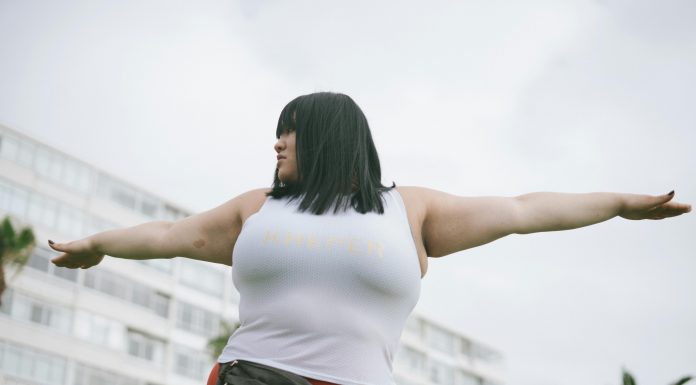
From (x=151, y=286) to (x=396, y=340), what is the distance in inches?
1916

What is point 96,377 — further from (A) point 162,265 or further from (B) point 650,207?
(B) point 650,207

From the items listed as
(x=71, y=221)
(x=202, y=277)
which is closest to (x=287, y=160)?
(x=71, y=221)

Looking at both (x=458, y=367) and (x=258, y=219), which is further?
(x=458, y=367)

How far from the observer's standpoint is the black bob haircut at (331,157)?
342 centimetres

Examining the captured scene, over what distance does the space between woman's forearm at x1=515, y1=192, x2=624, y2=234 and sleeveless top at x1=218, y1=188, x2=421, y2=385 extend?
47cm

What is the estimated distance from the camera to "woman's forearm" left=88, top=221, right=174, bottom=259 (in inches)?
149

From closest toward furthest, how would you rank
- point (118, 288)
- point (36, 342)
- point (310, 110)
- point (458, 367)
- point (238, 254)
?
point (238, 254) → point (310, 110) → point (36, 342) → point (118, 288) → point (458, 367)

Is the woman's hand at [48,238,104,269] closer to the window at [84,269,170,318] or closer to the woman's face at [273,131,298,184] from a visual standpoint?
the woman's face at [273,131,298,184]

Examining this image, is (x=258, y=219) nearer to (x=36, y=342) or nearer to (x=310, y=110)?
(x=310, y=110)

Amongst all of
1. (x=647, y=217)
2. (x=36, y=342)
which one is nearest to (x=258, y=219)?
(x=647, y=217)

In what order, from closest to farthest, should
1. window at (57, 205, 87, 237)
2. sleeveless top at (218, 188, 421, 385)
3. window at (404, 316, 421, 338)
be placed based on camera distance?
sleeveless top at (218, 188, 421, 385) < window at (57, 205, 87, 237) < window at (404, 316, 421, 338)

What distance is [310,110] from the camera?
142 inches

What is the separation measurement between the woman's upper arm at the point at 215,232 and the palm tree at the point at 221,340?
133 feet

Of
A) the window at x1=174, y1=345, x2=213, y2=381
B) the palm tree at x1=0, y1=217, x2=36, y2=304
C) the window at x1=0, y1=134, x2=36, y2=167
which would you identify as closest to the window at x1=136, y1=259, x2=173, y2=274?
the window at x1=174, y1=345, x2=213, y2=381
